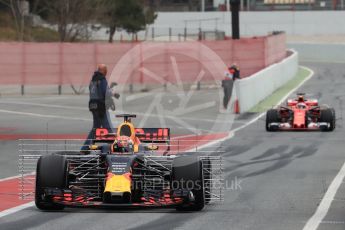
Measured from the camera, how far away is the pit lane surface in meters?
13.6

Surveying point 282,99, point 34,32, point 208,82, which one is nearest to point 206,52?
point 208,82

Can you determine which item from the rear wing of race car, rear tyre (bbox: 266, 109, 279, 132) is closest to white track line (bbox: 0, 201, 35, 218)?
the rear wing of race car

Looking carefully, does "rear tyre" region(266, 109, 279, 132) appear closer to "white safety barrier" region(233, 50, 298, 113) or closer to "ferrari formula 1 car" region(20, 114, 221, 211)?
"white safety barrier" region(233, 50, 298, 113)

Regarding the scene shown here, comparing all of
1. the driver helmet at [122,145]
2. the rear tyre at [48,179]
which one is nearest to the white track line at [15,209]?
the rear tyre at [48,179]

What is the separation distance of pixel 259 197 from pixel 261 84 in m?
26.0

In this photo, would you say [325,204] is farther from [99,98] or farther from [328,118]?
[328,118]

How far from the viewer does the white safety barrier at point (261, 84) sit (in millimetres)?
36781

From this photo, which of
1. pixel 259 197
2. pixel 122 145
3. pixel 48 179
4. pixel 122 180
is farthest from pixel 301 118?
pixel 48 179

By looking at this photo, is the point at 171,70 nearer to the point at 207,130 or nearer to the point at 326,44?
the point at 207,130

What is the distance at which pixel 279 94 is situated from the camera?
4562 cm

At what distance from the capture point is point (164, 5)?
10231 cm

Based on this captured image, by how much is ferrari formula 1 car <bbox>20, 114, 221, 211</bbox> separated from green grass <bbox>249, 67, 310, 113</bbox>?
72.5 feet

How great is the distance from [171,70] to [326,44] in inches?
1322

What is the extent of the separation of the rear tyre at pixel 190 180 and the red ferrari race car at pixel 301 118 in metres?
14.8
